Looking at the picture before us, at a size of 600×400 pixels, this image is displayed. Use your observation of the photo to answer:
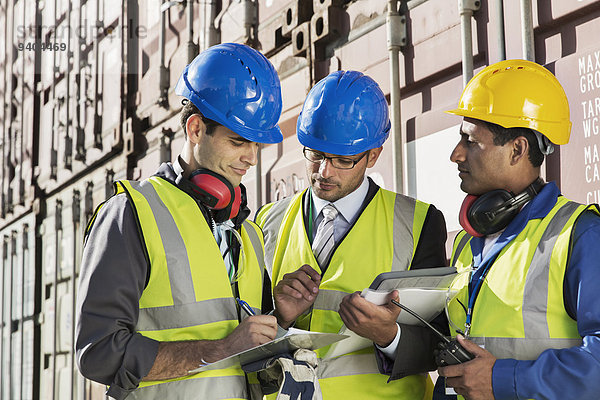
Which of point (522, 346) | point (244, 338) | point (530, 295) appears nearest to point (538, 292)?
point (530, 295)

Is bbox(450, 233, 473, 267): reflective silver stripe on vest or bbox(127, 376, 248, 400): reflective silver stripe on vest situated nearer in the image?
bbox(127, 376, 248, 400): reflective silver stripe on vest

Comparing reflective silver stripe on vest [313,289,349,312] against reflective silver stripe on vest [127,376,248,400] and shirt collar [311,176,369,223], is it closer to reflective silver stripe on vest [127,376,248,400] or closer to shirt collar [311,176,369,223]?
shirt collar [311,176,369,223]

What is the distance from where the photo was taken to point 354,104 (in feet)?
8.04

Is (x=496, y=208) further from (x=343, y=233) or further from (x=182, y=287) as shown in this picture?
(x=182, y=287)

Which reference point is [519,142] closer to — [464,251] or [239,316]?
[464,251]

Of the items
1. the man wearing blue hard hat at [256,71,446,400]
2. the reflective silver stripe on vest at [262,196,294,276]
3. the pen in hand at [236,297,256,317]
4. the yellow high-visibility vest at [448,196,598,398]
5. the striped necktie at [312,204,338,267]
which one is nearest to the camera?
the yellow high-visibility vest at [448,196,598,398]

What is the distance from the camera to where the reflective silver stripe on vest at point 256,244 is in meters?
2.19

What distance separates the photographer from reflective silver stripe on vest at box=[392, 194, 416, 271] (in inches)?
92.0

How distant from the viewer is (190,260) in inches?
74.4

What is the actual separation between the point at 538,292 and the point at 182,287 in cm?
90

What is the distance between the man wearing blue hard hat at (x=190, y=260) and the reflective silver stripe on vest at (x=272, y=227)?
314 mm

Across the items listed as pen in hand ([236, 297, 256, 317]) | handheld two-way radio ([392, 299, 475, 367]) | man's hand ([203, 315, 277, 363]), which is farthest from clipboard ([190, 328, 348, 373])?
handheld two-way radio ([392, 299, 475, 367])

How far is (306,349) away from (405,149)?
1.47 meters

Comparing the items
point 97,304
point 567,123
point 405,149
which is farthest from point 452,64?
point 97,304
